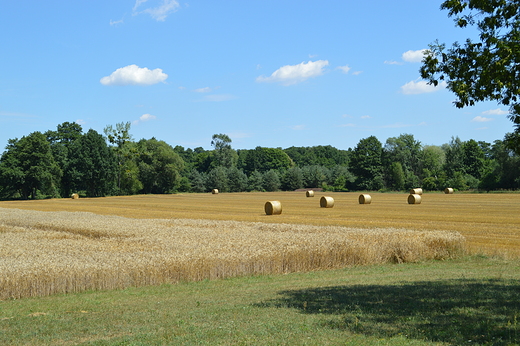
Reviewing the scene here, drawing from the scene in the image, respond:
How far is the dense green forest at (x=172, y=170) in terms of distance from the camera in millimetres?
96812

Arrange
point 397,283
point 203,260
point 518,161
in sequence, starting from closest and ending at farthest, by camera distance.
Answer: point 397,283 < point 203,260 < point 518,161

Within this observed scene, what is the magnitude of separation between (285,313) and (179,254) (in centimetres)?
785

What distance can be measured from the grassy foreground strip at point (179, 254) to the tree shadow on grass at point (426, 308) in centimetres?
456

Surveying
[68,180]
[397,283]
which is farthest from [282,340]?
[68,180]

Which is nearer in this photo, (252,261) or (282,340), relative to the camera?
(282,340)

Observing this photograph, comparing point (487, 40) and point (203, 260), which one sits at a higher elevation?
point (487, 40)

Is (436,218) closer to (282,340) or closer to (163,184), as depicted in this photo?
(282,340)

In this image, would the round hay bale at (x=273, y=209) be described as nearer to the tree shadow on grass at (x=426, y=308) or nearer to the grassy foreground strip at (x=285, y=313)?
the grassy foreground strip at (x=285, y=313)

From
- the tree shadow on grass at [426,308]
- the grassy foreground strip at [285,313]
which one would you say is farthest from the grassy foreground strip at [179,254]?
the tree shadow on grass at [426,308]

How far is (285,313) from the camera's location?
1073 cm

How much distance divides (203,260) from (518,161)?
89481 mm

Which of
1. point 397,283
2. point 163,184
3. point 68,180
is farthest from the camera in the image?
point 163,184

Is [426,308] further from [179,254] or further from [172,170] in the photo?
[172,170]

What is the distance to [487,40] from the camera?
11227mm
